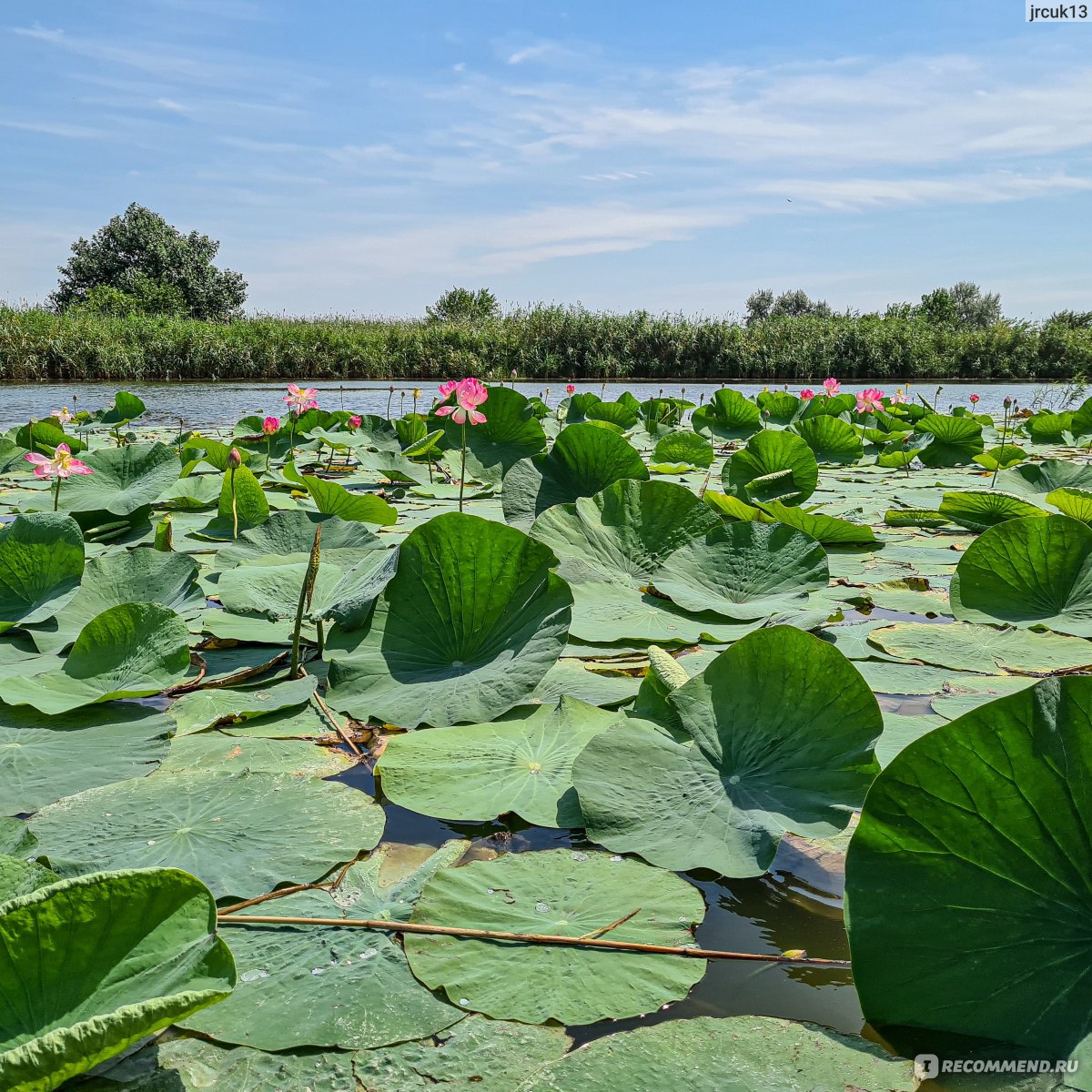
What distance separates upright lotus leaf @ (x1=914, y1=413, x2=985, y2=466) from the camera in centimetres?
402

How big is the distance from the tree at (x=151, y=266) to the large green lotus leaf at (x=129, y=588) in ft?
99.1

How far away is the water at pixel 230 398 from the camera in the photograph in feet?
24.4

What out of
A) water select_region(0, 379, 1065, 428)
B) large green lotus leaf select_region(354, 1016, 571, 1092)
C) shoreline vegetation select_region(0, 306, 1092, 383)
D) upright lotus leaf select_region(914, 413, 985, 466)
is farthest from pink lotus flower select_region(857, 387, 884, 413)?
shoreline vegetation select_region(0, 306, 1092, 383)

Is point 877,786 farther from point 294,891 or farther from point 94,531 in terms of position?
point 94,531

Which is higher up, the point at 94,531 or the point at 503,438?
the point at 503,438

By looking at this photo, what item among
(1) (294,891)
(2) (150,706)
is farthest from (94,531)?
(1) (294,891)

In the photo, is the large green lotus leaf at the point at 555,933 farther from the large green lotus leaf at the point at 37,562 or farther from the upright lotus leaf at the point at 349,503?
the upright lotus leaf at the point at 349,503

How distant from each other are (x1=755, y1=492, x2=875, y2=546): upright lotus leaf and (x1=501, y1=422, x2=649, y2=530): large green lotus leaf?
26cm

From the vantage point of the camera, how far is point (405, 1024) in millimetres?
623

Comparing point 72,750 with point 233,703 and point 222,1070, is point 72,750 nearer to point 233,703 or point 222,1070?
point 233,703

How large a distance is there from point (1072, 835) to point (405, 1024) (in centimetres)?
51

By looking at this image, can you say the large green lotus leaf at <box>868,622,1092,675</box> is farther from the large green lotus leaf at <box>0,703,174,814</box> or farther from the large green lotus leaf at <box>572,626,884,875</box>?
the large green lotus leaf at <box>0,703,174,814</box>

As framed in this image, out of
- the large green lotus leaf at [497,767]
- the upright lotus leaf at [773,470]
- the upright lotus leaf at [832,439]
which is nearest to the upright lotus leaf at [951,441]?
the upright lotus leaf at [832,439]

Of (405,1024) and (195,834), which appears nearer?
(405,1024)
